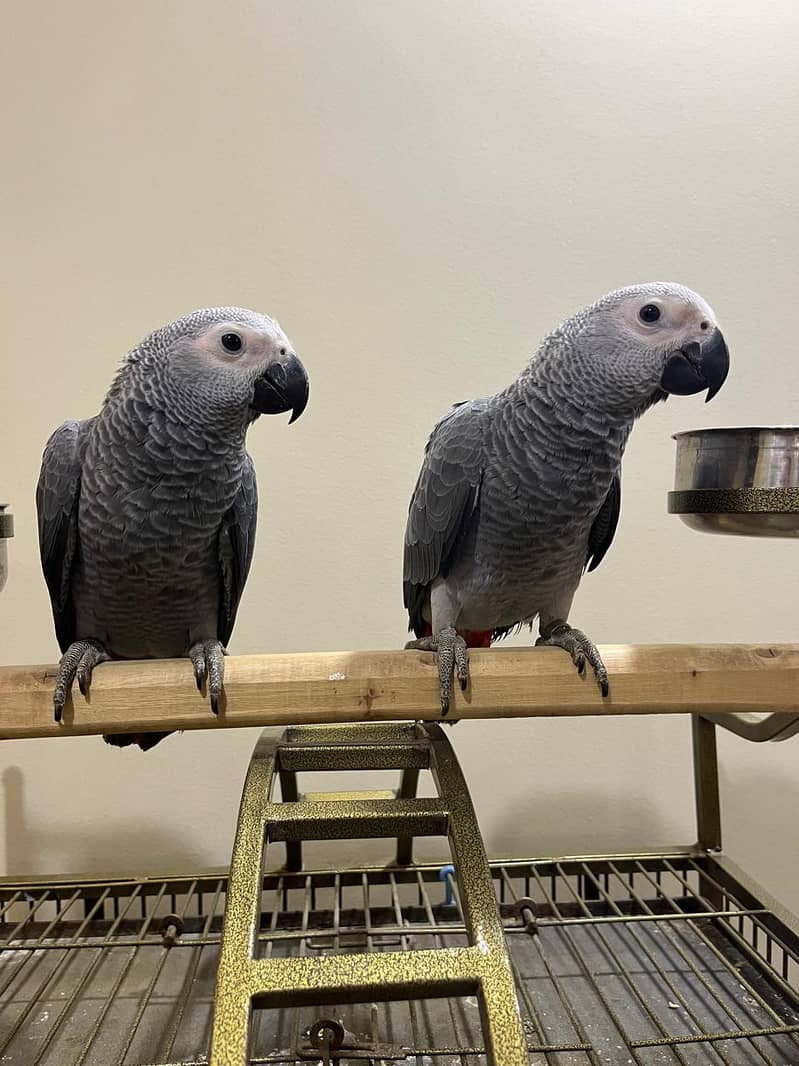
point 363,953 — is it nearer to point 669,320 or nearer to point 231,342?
point 231,342

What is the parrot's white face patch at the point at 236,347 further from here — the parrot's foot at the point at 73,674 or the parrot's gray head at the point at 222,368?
the parrot's foot at the point at 73,674

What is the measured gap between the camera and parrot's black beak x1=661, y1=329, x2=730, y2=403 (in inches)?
40.2

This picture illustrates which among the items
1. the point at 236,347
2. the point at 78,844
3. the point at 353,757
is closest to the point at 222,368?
the point at 236,347

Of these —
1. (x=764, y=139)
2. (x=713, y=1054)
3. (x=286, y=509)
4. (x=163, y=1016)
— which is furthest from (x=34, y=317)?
(x=713, y=1054)

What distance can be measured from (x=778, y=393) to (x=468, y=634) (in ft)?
3.51

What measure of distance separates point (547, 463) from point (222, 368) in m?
0.52

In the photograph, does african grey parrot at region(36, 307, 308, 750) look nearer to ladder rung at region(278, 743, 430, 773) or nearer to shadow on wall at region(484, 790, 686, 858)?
ladder rung at region(278, 743, 430, 773)

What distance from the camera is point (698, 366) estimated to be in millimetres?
1027

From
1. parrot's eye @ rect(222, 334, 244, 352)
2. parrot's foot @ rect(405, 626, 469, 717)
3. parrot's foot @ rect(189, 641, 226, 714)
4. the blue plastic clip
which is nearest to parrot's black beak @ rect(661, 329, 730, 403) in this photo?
parrot's foot @ rect(405, 626, 469, 717)

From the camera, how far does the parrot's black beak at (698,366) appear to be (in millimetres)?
1021

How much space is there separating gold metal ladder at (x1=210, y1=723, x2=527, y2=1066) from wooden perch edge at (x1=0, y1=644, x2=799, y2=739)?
123 mm

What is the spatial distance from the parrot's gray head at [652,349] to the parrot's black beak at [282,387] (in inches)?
17.5

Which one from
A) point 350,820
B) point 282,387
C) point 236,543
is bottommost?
point 350,820

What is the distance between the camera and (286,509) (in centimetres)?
167
